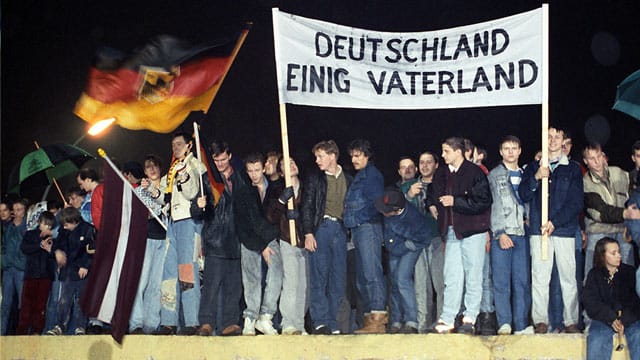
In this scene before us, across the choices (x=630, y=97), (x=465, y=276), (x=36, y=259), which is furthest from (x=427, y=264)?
(x=36, y=259)

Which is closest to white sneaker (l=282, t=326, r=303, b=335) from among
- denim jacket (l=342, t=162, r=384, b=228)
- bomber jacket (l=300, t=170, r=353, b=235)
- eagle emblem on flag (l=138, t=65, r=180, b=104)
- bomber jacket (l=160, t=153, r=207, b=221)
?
bomber jacket (l=300, t=170, r=353, b=235)

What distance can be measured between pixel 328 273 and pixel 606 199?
2.71 meters

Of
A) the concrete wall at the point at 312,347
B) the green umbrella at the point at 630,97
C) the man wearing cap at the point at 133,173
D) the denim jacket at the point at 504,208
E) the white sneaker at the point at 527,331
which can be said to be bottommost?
the concrete wall at the point at 312,347

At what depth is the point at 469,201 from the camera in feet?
35.1

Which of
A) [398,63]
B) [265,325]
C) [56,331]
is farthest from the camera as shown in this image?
[56,331]

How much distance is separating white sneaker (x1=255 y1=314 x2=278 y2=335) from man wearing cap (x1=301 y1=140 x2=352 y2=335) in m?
0.41

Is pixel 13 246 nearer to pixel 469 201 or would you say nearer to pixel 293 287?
pixel 293 287

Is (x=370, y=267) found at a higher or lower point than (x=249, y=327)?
higher

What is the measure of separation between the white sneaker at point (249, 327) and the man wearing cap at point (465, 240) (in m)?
1.76

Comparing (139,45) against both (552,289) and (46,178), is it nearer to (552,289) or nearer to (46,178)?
(46,178)

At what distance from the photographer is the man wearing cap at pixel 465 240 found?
35.0 ft

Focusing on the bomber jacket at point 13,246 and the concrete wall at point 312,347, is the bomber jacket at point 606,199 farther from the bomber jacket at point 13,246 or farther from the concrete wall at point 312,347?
the bomber jacket at point 13,246

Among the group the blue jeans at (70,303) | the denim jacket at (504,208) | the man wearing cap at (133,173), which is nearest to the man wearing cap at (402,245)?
the denim jacket at (504,208)

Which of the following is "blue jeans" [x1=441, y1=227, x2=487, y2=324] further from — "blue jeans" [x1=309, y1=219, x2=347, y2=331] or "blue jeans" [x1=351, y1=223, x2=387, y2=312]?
"blue jeans" [x1=309, y1=219, x2=347, y2=331]
